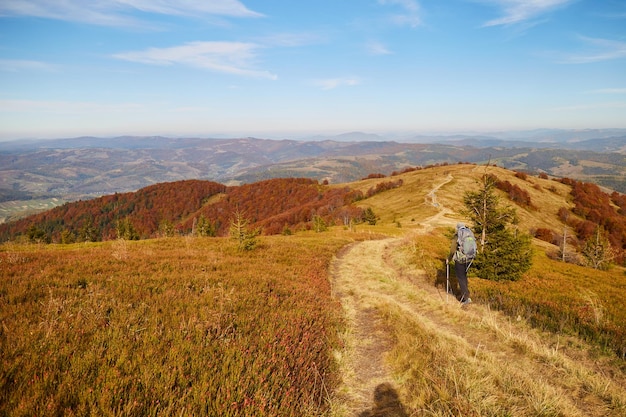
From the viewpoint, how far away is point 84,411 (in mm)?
3662

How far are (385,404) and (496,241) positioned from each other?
13.8 m

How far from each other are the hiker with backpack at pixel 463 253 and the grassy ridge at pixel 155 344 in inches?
211

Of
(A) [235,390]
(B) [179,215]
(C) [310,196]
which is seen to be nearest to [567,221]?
(C) [310,196]

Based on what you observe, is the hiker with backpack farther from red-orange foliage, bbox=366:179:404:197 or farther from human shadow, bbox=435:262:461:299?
red-orange foliage, bbox=366:179:404:197

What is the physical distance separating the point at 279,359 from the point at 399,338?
3.91 m

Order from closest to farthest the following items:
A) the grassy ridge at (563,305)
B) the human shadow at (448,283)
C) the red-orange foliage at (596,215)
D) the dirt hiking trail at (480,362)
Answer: the dirt hiking trail at (480,362) < the grassy ridge at (563,305) < the human shadow at (448,283) < the red-orange foliage at (596,215)

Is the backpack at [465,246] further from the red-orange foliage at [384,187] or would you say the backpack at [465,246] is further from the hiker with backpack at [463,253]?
the red-orange foliage at [384,187]

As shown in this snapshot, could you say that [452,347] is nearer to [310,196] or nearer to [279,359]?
[279,359]

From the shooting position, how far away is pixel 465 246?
36.9ft

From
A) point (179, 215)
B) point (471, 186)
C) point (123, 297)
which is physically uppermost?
point (123, 297)

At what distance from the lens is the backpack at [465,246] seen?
11.2 meters

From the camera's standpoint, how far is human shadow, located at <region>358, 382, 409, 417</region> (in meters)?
5.36

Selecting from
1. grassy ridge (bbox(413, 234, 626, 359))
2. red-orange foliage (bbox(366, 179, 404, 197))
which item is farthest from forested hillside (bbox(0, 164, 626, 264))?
grassy ridge (bbox(413, 234, 626, 359))

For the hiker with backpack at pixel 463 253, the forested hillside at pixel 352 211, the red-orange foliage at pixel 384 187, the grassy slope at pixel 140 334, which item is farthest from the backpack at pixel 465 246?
the red-orange foliage at pixel 384 187
